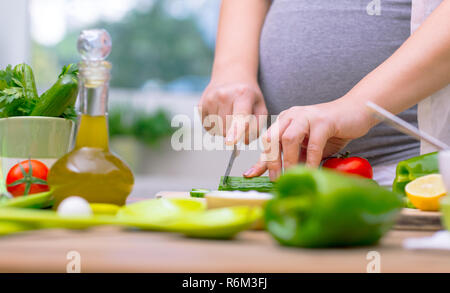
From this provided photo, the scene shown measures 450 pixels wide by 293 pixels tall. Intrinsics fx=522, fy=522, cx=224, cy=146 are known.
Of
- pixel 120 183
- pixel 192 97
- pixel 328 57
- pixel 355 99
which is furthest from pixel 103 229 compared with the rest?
pixel 192 97

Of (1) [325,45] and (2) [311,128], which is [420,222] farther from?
(1) [325,45]

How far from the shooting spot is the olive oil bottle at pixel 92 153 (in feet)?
2.33

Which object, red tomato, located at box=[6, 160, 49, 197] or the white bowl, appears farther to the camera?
red tomato, located at box=[6, 160, 49, 197]

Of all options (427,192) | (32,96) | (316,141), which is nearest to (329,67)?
(316,141)

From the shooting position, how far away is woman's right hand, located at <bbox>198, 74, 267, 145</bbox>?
4.30 ft

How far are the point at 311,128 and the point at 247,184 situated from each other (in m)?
0.19

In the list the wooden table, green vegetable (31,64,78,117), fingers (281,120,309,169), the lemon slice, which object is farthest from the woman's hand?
the wooden table

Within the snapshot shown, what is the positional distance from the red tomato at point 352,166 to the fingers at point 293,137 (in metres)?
0.20

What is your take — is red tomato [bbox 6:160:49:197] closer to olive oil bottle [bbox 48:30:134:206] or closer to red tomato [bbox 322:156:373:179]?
olive oil bottle [bbox 48:30:134:206]

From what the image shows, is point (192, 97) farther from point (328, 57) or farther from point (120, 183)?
point (120, 183)

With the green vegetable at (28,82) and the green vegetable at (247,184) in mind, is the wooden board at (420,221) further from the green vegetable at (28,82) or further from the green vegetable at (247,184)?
the green vegetable at (28,82)

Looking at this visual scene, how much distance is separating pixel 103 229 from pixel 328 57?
94cm

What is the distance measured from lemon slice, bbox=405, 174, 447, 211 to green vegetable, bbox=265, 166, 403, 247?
0.98 feet

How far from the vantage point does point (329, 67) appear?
1.38m
